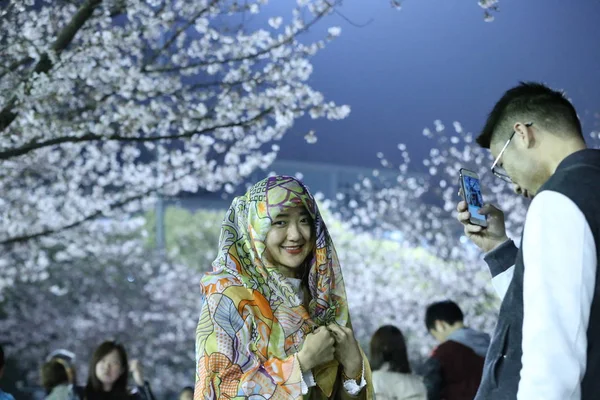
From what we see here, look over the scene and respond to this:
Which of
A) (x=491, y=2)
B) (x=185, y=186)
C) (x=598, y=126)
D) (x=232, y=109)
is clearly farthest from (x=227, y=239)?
(x=598, y=126)

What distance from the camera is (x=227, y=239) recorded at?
2814mm

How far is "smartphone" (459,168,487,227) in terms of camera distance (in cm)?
244

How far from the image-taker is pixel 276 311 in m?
2.69

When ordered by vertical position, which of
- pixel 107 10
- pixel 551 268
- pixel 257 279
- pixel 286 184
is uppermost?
pixel 107 10

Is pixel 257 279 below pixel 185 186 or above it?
below

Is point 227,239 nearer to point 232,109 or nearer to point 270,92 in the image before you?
point 232,109

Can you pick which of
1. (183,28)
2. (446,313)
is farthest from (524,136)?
(183,28)

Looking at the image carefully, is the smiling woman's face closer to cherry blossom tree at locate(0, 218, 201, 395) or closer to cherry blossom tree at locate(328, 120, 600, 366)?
cherry blossom tree at locate(328, 120, 600, 366)

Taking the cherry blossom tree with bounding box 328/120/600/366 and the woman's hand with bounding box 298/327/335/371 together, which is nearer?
the woman's hand with bounding box 298/327/335/371

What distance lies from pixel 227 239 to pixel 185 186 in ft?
33.2

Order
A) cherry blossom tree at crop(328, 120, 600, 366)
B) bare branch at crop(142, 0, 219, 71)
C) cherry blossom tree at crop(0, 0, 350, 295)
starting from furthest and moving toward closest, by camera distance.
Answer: cherry blossom tree at crop(328, 120, 600, 366) < bare branch at crop(142, 0, 219, 71) < cherry blossom tree at crop(0, 0, 350, 295)

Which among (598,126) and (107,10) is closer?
(107,10)

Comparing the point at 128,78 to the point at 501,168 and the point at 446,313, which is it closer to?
the point at 446,313

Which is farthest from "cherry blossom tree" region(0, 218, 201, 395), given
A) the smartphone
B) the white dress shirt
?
the white dress shirt
